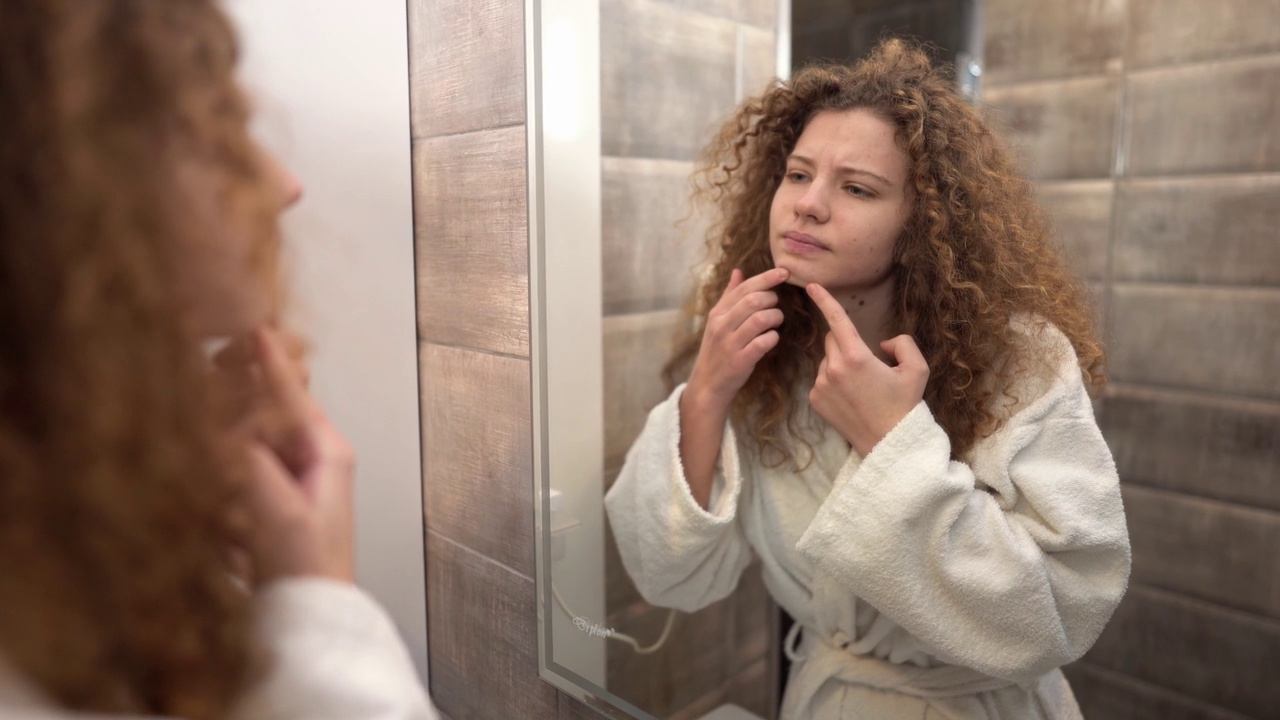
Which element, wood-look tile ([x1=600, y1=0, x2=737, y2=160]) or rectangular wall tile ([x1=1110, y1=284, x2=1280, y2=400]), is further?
wood-look tile ([x1=600, y1=0, x2=737, y2=160])

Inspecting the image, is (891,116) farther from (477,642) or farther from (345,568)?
(477,642)

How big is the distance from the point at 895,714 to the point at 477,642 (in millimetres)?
607

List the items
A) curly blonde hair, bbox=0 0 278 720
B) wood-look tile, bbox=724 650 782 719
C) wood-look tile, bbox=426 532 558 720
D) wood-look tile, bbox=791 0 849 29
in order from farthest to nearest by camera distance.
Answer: wood-look tile, bbox=426 532 558 720 → wood-look tile, bbox=724 650 782 719 → wood-look tile, bbox=791 0 849 29 → curly blonde hair, bbox=0 0 278 720

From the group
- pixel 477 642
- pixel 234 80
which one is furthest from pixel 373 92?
pixel 477 642

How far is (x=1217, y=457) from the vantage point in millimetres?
682

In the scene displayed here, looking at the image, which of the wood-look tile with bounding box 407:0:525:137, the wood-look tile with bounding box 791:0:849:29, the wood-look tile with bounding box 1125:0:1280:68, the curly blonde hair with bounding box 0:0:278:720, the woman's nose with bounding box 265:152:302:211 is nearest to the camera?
the curly blonde hair with bounding box 0:0:278:720

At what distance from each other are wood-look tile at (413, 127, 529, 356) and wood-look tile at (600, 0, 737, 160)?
0.41 feet

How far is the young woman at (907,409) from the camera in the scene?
661mm

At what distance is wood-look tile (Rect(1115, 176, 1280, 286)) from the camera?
653 mm

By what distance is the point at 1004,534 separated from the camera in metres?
0.66

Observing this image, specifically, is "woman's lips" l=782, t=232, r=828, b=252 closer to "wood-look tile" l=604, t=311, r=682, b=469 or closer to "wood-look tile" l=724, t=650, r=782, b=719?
"wood-look tile" l=604, t=311, r=682, b=469

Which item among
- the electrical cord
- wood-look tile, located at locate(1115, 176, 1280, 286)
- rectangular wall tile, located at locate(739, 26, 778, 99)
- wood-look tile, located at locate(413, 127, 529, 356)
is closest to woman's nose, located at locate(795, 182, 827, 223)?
rectangular wall tile, located at locate(739, 26, 778, 99)

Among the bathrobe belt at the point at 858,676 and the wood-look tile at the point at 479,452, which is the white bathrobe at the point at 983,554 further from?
the wood-look tile at the point at 479,452

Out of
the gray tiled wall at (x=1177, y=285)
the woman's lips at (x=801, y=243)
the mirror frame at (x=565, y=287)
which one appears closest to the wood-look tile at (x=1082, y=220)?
the gray tiled wall at (x=1177, y=285)
